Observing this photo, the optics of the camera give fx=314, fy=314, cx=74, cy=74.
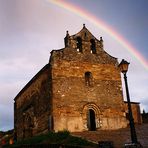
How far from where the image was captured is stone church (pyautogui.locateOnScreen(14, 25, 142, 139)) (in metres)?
29.1

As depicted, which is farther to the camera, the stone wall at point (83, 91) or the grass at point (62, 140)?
the stone wall at point (83, 91)

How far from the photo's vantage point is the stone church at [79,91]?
2906 centimetres

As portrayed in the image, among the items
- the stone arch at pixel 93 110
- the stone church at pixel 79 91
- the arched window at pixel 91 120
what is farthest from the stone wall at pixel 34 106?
the arched window at pixel 91 120

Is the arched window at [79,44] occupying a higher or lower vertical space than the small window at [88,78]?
higher

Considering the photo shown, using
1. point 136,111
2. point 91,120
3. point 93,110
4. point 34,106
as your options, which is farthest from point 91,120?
point 136,111

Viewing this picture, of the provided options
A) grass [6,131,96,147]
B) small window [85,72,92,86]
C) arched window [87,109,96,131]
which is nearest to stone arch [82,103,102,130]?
arched window [87,109,96,131]

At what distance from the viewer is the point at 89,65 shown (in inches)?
1243

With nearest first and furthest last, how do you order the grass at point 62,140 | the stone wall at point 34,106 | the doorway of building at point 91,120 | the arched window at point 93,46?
1. the grass at point 62,140
2. the doorway of building at point 91,120
3. the stone wall at point 34,106
4. the arched window at point 93,46

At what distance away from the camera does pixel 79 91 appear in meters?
30.2

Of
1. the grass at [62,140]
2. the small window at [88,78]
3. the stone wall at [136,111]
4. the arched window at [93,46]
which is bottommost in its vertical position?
the grass at [62,140]

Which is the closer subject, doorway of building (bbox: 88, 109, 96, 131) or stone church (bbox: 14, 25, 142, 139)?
stone church (bbox: 14, 25, 142, 139)

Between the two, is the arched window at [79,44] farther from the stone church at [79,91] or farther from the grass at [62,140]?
the grass at [62,140]

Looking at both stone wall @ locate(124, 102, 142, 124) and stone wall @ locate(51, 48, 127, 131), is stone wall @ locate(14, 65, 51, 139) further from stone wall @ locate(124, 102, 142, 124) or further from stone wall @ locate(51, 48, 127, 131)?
stone wall @ locate(124, 102, 142, 124)

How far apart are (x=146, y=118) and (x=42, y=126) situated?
59.9ft
